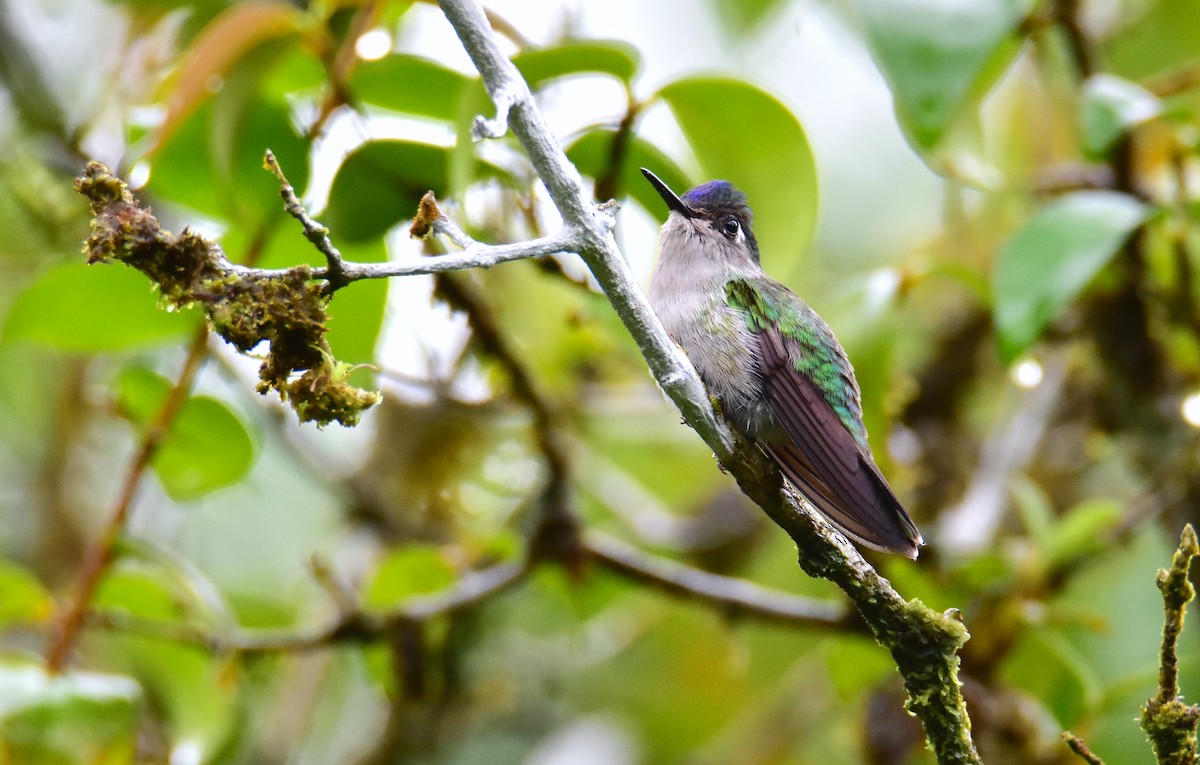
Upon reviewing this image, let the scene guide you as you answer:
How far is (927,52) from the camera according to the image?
235 cm

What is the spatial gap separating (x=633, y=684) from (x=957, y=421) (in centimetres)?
184

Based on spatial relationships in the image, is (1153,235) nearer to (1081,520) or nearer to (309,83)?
(1081,520)

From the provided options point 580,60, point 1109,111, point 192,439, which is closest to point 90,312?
point 192,439

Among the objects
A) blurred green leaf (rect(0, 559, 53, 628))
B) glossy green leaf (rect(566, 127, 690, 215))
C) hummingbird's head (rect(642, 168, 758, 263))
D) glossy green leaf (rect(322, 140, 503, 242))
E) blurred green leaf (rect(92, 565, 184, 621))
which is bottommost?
blurred green leaf (rect(0, 559, 53, 628))

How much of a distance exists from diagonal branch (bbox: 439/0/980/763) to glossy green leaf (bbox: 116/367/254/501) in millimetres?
1629

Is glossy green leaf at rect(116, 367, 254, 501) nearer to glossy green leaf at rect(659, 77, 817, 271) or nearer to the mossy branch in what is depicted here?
glossy green leaf at rect(659, 77, 817, 271)

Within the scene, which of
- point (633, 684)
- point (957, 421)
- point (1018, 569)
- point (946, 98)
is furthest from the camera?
point (633, 684)

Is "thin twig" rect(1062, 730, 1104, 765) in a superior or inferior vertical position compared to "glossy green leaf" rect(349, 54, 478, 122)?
inferior

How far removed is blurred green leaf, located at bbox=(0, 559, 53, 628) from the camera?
2.94 m

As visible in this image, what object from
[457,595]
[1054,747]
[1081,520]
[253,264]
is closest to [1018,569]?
[1081,520]

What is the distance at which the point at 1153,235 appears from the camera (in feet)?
10.8

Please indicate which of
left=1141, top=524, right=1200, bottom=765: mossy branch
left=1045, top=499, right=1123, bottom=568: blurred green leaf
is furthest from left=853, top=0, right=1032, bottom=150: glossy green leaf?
left=1045, top=499, right=1123, bottom=568: blurred green leaf

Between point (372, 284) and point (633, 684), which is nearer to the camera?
point (372, 284)

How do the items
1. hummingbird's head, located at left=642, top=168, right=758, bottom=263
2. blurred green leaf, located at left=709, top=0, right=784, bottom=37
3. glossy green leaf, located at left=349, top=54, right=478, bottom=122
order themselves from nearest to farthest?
glossy green leaf, located at left=349, top=54, right=478, bottom=122 < hummingbird's head, located at left=642, top=168, right=758, bottom=263 < blurred green leaf, located at left=709, top=0, right=784, bottom=37
